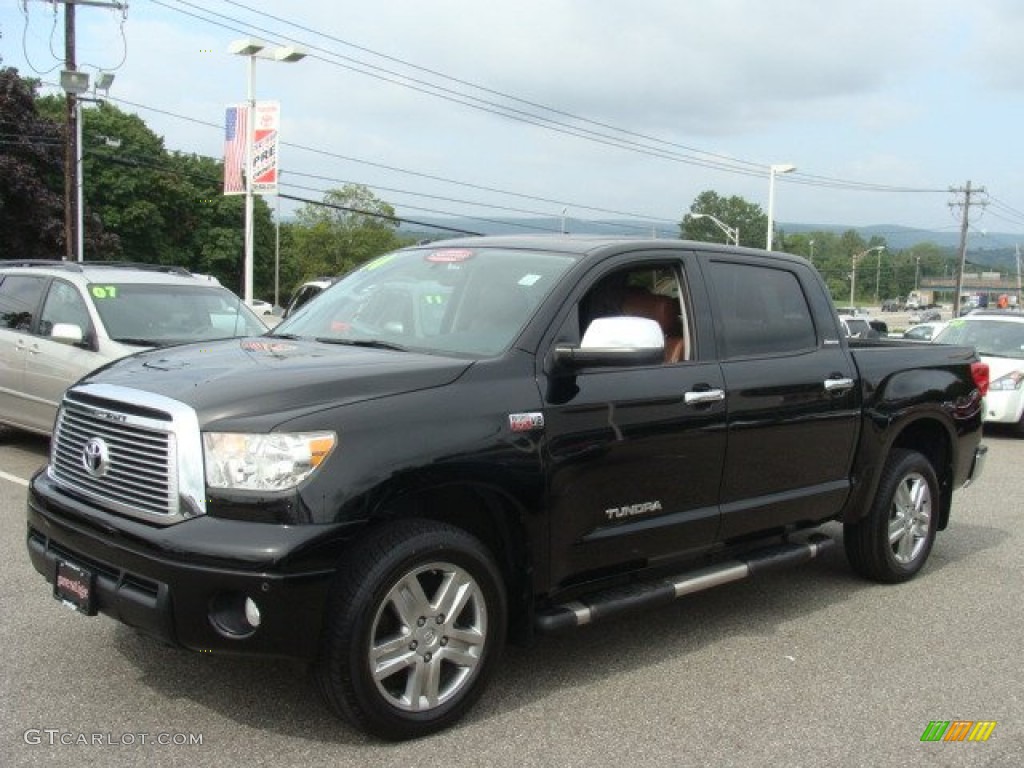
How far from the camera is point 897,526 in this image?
19.7ft

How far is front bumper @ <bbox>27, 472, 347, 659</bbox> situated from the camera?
3.31 m

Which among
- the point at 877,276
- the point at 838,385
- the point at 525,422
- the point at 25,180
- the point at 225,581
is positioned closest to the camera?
the point at 225,581

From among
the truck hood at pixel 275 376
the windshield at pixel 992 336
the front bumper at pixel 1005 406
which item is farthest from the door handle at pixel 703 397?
the windshield at pixel 992 336

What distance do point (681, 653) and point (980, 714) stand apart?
1.28 m

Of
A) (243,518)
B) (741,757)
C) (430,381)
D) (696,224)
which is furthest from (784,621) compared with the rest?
(696,224)

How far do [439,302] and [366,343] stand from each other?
1.30 feet

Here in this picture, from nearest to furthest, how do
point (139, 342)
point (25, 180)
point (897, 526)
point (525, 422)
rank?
point (525, 422) < point (897, 526) < point (139, 342) < point (25, 180)

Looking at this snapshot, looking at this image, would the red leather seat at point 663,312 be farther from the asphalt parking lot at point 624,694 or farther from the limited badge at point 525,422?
the asphalt parking lot at point 624,694

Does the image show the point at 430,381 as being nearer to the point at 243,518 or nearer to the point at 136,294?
the point at 243,518

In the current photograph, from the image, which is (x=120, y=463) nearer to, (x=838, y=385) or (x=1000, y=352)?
(x=838, y=385)

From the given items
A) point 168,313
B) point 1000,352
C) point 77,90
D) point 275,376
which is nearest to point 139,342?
point 168,313

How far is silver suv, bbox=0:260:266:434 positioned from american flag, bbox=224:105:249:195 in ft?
50.4

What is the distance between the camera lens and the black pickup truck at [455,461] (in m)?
3.42

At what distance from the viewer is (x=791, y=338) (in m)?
5.39
